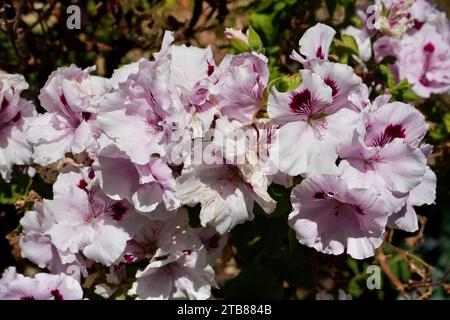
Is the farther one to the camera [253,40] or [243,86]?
[253,40]

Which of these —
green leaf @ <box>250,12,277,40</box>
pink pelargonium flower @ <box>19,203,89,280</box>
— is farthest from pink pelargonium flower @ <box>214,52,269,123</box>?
green leaf @ <box>250,12,277,40</box>

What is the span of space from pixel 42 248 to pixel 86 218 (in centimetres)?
16

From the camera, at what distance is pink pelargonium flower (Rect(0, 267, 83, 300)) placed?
141cm

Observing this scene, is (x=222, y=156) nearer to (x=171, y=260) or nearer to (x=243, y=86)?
(x=243, y=86)

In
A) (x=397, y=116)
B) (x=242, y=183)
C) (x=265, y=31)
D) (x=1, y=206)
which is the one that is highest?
(x=397, y=116)

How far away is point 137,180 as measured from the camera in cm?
131

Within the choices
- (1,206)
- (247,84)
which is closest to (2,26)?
(1,206)

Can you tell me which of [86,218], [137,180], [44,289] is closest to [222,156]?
[137,180]

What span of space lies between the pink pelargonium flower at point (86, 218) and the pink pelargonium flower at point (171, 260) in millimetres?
55

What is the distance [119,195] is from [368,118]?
0.46 meters

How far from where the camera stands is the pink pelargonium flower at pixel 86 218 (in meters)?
1.36

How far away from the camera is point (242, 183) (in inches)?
50.1

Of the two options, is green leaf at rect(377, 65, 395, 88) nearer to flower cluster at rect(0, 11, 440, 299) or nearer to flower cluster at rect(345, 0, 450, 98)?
flower cluster at rect(345, 0, 450, 98)

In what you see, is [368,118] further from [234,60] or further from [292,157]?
[234,60]
